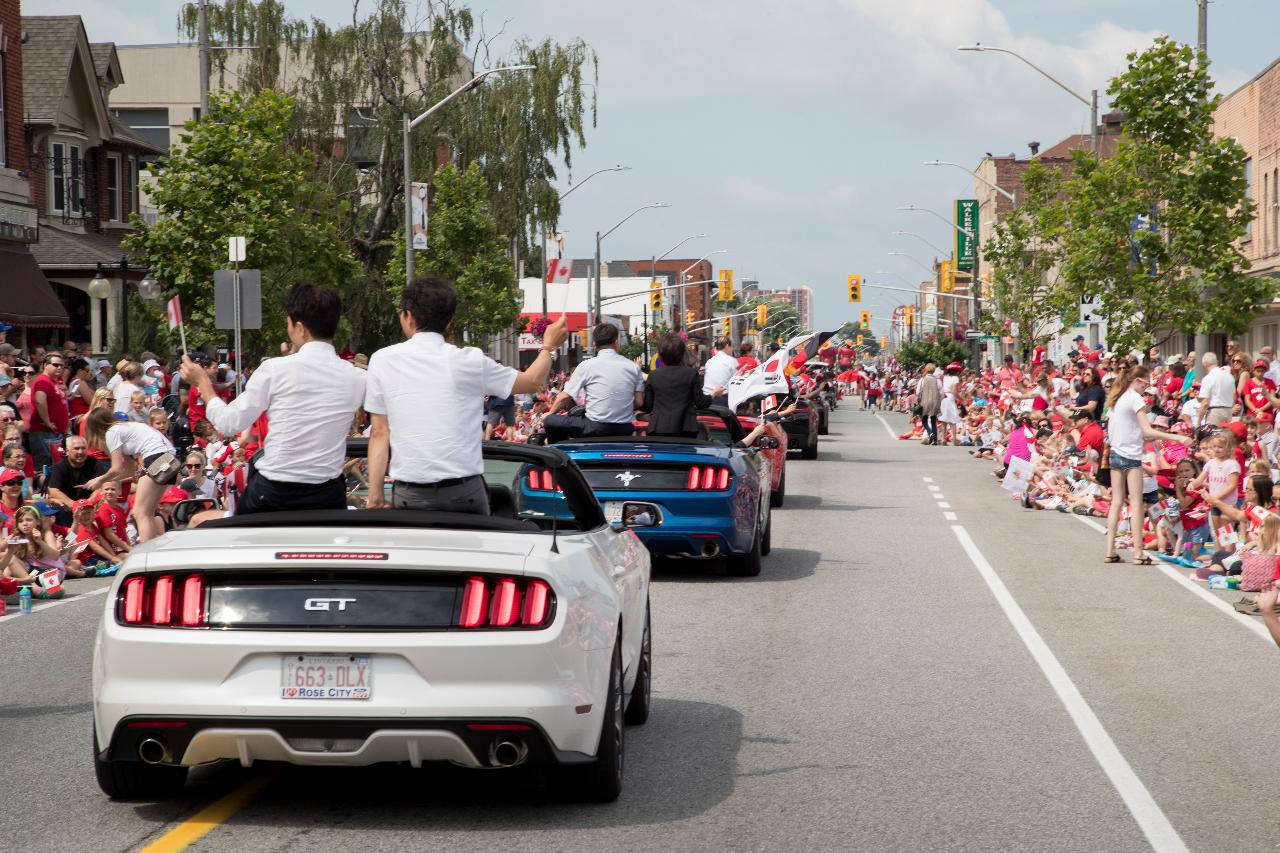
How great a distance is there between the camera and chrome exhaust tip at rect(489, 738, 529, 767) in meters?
5.79

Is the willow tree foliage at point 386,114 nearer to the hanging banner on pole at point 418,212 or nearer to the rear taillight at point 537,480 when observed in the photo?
the hanging banner on pole at point 418,212

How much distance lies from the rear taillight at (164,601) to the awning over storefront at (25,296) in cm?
2754

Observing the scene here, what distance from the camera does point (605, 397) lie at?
14578 millimetres

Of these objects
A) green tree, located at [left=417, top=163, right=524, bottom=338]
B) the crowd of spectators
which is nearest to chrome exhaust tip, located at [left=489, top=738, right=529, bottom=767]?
the crowd of spectators

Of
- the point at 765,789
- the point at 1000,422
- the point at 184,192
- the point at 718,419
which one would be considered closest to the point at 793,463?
the point at 1000,422

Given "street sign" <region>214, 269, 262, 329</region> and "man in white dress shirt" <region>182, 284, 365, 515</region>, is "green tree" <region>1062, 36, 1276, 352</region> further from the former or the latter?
"man in white dress shirt" <region>182, 284, 365, 515</region>

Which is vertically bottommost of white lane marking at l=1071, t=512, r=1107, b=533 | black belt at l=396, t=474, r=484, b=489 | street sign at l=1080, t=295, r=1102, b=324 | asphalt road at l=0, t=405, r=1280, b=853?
white lane marking at l=1071, t=512, r=1107, b=533

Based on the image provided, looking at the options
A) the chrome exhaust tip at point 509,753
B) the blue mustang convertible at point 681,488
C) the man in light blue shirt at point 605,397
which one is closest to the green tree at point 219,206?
the man in light blue shirt at point 605,397

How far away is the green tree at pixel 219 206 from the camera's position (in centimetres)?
2969

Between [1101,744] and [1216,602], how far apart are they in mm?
5742

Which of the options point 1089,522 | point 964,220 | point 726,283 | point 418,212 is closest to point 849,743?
point 1089,522

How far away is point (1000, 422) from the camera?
3403 cm

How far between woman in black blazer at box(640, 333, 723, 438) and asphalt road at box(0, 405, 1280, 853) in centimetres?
143

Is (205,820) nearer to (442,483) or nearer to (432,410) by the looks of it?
(442,483)
